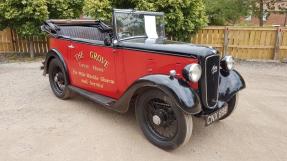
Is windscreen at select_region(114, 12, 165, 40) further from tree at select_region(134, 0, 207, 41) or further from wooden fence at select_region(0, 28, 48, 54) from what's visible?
wooden fence at select_region(0, 28, 48, 54)

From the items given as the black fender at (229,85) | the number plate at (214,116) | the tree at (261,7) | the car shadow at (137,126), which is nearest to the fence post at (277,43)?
the tree at (261,7)

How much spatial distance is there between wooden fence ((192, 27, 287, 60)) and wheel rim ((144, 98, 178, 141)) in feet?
21.0

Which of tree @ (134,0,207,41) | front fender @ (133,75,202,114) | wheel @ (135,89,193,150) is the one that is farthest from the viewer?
tree @ (134,0,207,41)

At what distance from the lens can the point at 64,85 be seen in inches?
216

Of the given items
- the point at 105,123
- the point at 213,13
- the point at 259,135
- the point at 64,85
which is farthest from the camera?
the point at 213,13

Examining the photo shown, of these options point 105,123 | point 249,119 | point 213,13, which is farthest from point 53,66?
point 213,13

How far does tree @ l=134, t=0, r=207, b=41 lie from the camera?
333 inches

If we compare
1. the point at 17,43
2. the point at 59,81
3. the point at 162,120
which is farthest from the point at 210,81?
the point at 17,43

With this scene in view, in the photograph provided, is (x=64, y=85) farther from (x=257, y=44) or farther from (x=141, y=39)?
(x=257, y=44)

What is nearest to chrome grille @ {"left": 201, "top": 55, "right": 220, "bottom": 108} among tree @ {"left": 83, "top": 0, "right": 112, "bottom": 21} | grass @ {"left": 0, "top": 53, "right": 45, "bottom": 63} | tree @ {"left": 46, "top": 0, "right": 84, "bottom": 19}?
tree @ {"left": 83, "top": 0, "right": 112, "bottom": 21}

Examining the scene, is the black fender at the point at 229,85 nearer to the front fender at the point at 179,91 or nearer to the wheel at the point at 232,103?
the wheel at the point at 232,103

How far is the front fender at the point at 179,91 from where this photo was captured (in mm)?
3177

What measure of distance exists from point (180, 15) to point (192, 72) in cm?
571

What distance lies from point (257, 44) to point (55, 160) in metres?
7.96
